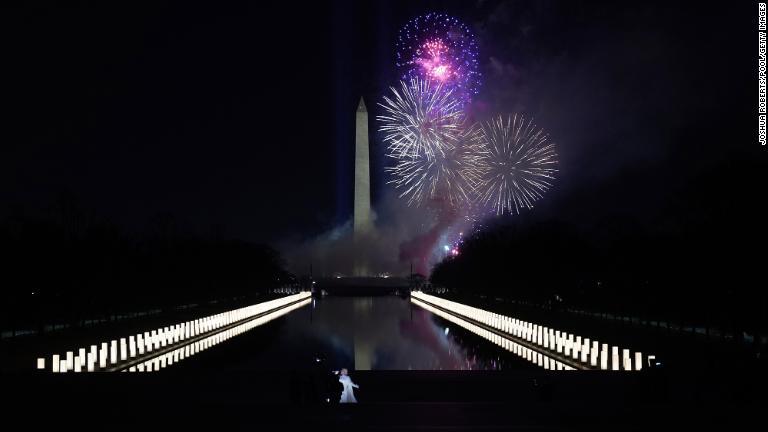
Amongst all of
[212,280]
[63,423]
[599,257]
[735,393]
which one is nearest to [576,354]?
[735,393]

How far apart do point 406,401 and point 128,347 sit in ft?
60.1

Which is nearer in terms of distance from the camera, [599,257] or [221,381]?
[221,381]

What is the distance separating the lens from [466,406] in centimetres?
2028

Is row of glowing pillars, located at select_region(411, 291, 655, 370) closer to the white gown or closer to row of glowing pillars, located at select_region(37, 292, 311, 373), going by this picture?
the white gown

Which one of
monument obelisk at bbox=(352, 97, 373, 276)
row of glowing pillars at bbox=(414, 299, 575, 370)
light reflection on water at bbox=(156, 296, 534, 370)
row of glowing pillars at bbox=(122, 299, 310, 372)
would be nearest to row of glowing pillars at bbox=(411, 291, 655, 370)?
row of glowing pillars at bbox=(414, 299, 575, 370)

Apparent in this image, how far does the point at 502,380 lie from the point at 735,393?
20.3ft

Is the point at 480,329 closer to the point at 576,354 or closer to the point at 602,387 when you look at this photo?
the point at 576,354

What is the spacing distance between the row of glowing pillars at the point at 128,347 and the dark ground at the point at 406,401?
4427mm

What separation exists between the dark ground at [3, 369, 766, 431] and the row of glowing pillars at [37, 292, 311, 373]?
4427 mm

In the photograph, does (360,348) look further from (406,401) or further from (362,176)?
(362,176)

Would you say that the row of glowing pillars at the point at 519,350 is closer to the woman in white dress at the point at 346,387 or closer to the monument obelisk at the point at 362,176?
the woman in white dress at the point at 346,387

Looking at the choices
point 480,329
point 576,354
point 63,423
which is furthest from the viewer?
point 480,329

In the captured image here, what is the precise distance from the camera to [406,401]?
71.2 feet

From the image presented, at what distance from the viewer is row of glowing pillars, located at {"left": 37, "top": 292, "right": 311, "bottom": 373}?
28.4m
